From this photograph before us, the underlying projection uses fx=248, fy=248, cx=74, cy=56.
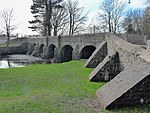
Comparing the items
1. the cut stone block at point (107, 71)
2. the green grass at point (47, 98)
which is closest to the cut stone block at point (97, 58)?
the cut stone block at point (107, 71)

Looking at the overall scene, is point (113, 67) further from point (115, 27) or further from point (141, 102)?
point (115, 27)

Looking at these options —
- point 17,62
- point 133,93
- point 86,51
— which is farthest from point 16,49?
point 133,93

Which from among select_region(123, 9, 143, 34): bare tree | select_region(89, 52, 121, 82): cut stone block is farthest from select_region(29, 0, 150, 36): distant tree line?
select_region(89, 52, 121, 82): cut stone block

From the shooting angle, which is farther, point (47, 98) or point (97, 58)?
point (97, 58)

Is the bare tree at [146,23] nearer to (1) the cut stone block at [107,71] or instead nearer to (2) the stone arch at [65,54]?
(2) the stone arch at [65,54]

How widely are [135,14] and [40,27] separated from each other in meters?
20.6

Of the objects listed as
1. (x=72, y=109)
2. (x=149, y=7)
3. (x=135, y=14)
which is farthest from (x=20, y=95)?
(x=135, y=14)

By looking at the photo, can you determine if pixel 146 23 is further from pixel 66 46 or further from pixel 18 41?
pixel 18 41

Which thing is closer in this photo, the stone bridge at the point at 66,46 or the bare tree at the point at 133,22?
the stone bridge at the point at 66,46

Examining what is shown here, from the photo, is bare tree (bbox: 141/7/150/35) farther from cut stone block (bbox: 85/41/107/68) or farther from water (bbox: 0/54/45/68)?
cut stone block (bbox: 85/41/107/68)

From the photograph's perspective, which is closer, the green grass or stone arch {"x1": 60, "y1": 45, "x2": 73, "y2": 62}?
the green grass

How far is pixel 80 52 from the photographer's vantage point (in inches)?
1081

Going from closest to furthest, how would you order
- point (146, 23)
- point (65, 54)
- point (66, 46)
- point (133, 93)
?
1. point (133, 93)
2. point (66, 46)
3. point (65, 54)
4. point (146, 23)

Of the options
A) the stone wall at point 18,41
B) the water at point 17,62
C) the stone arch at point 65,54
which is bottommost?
the water at point 17,62
